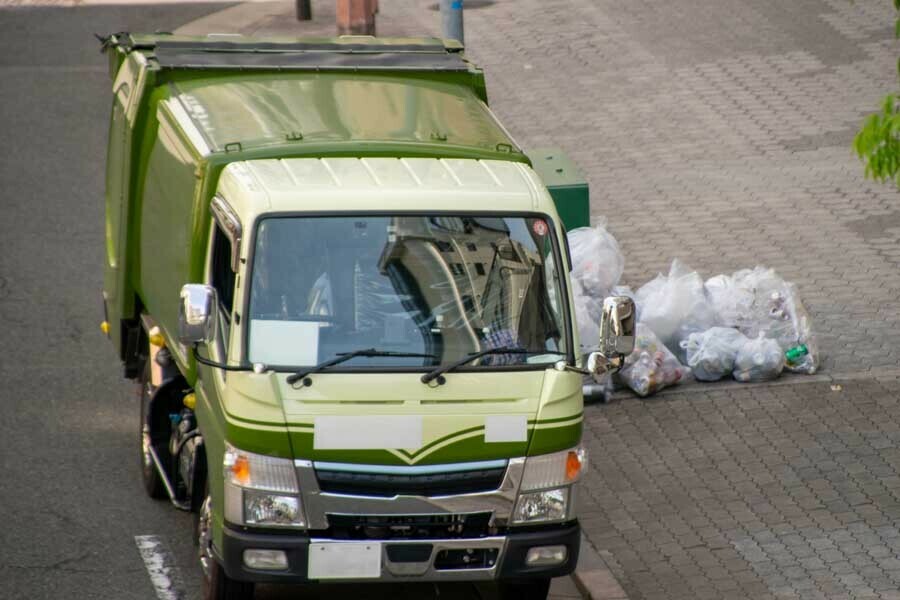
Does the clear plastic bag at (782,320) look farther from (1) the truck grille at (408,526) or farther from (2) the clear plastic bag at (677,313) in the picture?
(1) the truck grille at (408,526)

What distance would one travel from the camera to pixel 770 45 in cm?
2053

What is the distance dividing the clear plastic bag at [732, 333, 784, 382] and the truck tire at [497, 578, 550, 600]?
3518mm

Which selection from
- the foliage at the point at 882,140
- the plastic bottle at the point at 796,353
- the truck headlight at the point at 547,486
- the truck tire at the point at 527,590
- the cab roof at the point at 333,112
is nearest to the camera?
the foliage at the point at 882,140

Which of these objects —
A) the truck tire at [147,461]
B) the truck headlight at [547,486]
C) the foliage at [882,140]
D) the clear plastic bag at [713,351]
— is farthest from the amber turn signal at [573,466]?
the clear plastic bag at [713,351]

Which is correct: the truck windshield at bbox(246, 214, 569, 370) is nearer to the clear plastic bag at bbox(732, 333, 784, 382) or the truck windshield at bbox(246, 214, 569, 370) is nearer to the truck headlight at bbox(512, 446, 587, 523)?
the truck headlight at bbox(512, 446, 587, 523)

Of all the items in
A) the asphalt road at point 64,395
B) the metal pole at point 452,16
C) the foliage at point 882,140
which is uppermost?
the foliage at point 882,140

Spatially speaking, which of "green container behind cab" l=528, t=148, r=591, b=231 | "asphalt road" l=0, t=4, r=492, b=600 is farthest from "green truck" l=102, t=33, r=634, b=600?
"green container behind cab" l=528, t=148, r=591, b=231

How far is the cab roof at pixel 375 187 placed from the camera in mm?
7816

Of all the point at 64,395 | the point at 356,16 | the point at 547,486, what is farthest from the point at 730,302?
the point at 356,16

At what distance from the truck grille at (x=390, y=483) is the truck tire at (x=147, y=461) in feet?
8.76

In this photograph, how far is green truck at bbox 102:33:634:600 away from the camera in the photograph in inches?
295

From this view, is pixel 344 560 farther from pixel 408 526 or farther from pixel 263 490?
pixel 263 490

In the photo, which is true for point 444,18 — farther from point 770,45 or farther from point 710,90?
point 770,45

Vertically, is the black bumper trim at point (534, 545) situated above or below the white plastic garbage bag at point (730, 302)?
above
